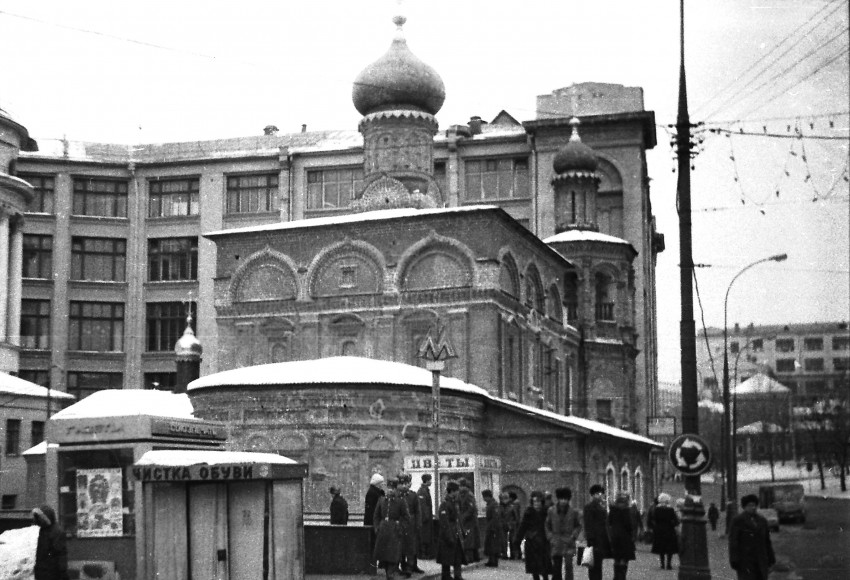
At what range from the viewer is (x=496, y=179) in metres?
57.2

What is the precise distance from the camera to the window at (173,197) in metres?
60.1

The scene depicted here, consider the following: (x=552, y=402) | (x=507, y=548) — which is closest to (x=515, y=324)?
(x=552, y=402)

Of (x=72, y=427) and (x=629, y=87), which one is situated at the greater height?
(x=629, y=87)

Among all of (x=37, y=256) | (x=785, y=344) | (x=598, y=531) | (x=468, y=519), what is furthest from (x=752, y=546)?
(x=37, y=256)

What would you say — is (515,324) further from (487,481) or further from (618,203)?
(618,203)

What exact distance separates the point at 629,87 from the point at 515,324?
2035 centimetres

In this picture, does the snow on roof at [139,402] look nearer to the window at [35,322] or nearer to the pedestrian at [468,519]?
the window at [35,322]

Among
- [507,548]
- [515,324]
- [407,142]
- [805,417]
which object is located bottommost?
[507,548]

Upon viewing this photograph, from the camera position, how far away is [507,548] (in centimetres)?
2598

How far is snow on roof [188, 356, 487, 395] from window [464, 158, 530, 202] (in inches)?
952

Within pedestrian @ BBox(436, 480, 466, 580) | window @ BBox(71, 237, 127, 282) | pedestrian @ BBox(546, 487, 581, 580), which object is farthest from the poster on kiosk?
window @ BBox(71, 237, 127, 282)

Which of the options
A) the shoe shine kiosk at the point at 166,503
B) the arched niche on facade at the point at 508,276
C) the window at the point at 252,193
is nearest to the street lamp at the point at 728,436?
the arched niche on facade at the point at 508,276

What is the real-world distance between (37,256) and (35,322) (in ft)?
10.1

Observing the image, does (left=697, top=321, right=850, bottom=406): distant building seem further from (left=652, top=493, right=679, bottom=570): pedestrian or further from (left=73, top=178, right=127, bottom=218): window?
(left=73, top=178, right=127, bottom=218): window
